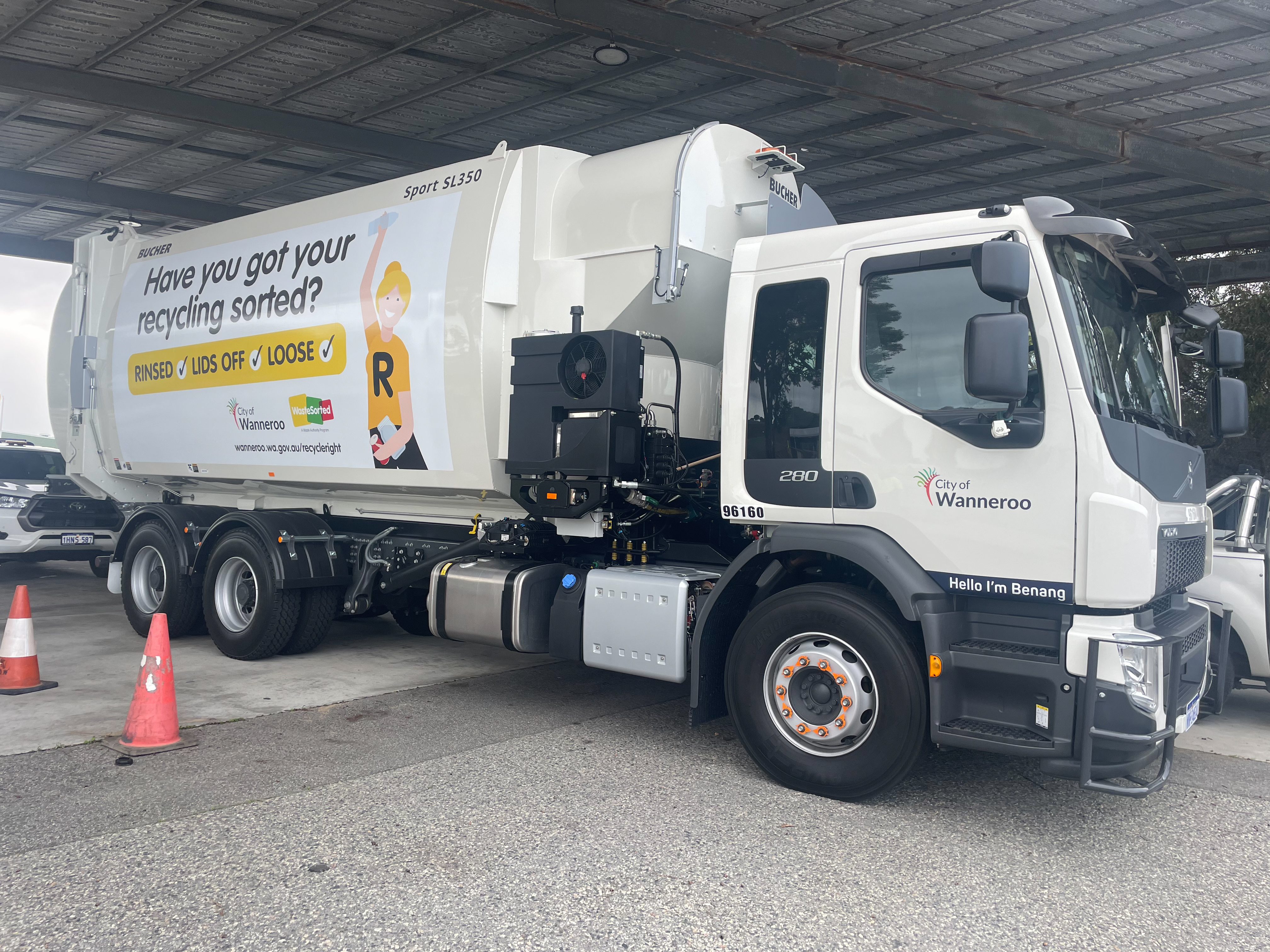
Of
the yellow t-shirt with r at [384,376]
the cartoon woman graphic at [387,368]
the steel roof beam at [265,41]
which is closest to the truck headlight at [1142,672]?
the cartoon woman graphic at [387,368]

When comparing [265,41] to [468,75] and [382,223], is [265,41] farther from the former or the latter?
[382,223]

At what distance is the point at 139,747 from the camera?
5.32 meters

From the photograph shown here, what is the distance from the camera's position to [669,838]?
4305 millimetres

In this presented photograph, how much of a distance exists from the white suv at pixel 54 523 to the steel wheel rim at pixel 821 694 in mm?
9071

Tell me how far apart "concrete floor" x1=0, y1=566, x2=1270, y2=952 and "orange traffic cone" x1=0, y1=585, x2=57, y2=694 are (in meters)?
0.23

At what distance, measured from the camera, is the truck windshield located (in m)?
4.38

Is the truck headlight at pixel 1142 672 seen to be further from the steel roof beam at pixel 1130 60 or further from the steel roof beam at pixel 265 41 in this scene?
the steel roof beam at pixel 265 41

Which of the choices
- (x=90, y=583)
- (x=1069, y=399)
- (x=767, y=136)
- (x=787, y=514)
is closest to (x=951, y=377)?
(x=1069, y=399)

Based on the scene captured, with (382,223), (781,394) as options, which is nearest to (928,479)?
(781,394)

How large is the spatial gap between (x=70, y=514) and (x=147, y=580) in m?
3.56

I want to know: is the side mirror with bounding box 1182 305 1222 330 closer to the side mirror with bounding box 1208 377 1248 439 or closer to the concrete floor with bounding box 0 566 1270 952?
the side mirror with bounding box 1208 377 1248 439

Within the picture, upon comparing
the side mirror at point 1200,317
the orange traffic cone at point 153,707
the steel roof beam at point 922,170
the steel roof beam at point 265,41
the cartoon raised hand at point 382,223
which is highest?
the steel roof beam at point 265,41

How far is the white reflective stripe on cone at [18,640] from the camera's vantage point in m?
6.45

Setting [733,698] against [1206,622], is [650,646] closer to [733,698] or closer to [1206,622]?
[733,698]
